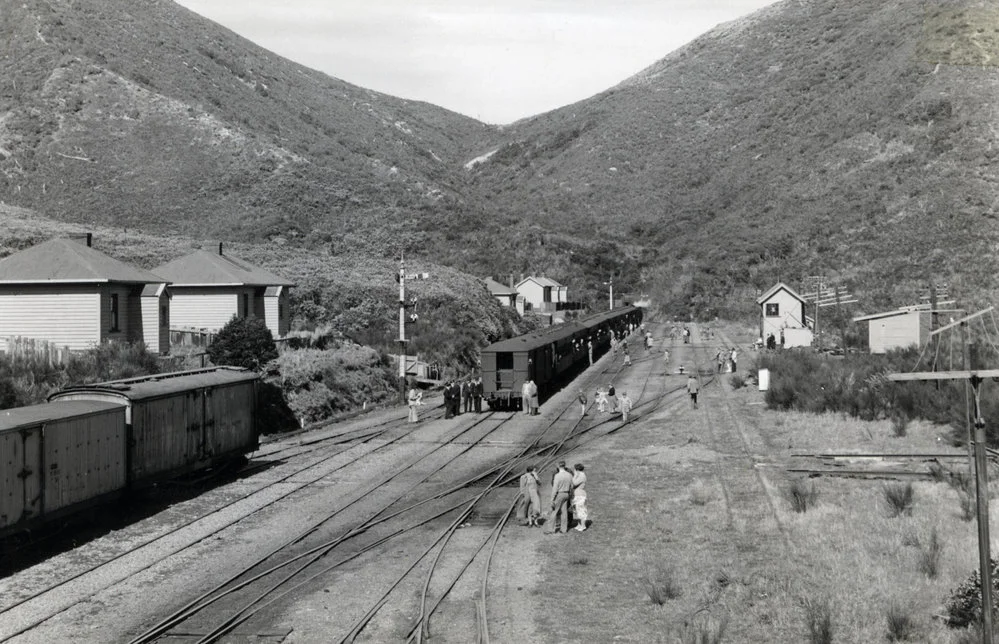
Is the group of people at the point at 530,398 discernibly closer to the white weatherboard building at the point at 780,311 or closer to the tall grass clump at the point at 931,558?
the tall grass clump at the point at 931,558

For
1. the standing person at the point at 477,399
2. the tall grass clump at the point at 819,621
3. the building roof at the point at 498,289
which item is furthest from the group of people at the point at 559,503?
the building roof at the point at 498,289

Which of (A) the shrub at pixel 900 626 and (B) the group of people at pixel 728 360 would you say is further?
(B) the group of people at pixel 728 360

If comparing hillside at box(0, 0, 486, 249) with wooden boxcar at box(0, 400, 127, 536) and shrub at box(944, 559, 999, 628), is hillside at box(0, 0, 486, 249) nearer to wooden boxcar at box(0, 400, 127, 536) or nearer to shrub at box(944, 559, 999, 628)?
wooden boxcar at box(0, 400, 127, 536)

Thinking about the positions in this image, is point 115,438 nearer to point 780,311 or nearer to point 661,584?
point 661,584

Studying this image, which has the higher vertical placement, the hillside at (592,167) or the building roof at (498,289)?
the hillside at (592,167)

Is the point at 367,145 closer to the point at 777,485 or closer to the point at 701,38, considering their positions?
the point at 701,38

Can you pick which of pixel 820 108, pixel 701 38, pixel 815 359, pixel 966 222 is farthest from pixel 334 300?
pixel 701 38

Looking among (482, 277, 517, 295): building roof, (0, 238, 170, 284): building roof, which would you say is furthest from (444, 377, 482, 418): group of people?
(482, 277, 517, 295): building roof
